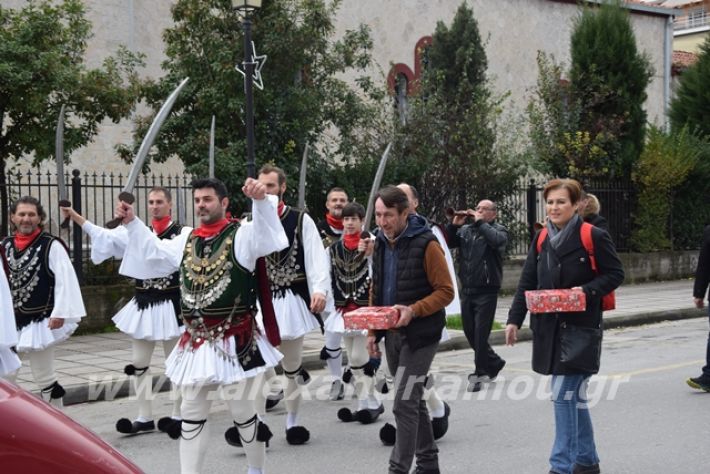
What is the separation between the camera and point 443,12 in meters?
29.1

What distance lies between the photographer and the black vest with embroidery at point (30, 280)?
7363 mm

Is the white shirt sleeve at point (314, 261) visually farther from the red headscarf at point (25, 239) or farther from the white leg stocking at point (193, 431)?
the red headscarf at point (25, 239)

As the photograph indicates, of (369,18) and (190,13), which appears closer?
(190,13)

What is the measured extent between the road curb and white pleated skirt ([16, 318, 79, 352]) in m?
2.24

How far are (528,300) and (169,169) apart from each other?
17.9 metres

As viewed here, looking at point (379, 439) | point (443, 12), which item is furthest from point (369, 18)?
point (379, 439)

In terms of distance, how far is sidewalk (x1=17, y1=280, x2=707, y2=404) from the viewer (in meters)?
9.91

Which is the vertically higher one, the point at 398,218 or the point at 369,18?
the point at 369,18

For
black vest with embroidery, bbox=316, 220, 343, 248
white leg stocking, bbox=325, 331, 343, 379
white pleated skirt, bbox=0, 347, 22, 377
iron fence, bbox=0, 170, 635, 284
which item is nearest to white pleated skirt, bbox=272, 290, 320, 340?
white leg stocking, bbox=325, 331, 343, 379

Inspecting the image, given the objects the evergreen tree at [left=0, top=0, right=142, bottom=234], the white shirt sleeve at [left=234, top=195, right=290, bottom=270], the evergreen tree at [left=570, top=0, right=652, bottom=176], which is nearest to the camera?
the white shirt sleeve at [left=234, top=195, right=290, bottom=270]

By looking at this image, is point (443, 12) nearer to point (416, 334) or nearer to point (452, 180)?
point (452, 180)

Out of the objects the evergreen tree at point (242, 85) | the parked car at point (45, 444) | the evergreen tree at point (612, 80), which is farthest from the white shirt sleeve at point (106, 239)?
the evergreen tree at point (612, 80)

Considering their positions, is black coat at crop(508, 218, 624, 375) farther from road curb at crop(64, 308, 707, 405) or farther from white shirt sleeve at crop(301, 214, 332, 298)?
road curb at crop(64, 308, 707, 405)

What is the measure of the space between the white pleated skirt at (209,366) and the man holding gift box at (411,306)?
820 millimetres
